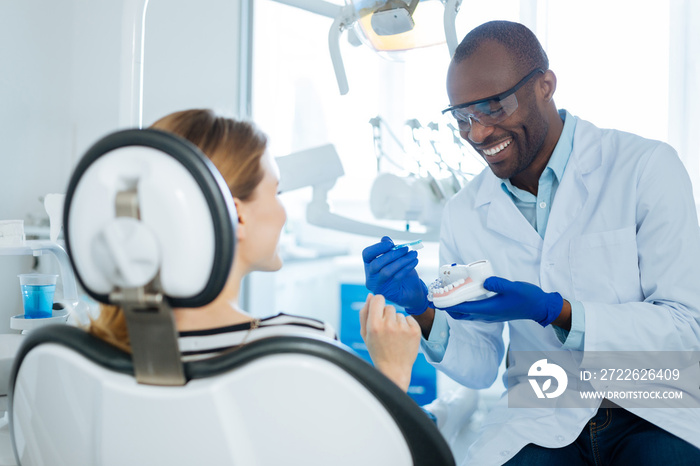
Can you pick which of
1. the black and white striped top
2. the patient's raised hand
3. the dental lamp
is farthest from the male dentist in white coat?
the black and white striped top

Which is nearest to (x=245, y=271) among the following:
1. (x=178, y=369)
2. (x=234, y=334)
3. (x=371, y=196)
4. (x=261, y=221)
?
(x=261, y=221)

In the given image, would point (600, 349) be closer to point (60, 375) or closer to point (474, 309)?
point (474, 309)

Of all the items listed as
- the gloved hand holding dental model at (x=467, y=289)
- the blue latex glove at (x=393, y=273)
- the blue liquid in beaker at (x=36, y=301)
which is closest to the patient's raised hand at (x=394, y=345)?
the gloved hand holding dental model at (x=467, y=289)

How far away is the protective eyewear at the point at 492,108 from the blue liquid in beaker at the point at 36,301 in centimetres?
104

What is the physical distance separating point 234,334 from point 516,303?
64cm

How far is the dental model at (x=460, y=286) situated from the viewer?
115 centimetres

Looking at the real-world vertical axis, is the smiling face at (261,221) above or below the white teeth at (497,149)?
below

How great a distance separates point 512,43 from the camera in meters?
1.36

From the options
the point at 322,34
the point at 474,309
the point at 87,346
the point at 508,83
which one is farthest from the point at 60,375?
the point at 322,34

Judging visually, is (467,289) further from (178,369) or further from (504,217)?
(178,369)

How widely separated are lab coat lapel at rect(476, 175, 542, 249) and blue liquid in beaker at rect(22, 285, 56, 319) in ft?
3.55

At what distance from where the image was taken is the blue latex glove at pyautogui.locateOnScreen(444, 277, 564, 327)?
114 cm

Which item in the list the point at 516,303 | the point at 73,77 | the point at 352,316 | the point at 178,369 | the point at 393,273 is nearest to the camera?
the point at 178,369

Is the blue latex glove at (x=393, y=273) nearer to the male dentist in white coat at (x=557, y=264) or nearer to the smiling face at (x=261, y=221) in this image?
the male dentist in white coat at (x=557, y=264)
